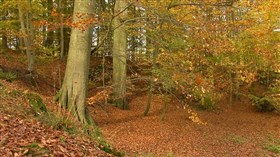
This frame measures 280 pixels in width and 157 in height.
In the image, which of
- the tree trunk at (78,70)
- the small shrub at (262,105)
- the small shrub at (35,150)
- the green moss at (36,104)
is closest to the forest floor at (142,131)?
the small shrub at (35,150)

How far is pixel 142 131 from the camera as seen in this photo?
36.7 feet

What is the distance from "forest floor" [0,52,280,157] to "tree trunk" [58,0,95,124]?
1.71ft

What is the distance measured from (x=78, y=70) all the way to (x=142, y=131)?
131 inches

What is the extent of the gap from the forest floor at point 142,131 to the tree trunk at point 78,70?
0.52 m

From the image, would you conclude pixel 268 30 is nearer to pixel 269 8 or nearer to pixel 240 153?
pixel 269 8

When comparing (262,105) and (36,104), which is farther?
(262,105)

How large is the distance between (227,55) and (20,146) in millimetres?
13266

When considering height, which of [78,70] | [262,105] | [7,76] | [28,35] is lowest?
[262,105]

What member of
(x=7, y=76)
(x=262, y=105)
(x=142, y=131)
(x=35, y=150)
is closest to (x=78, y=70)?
(x=142, y=131)

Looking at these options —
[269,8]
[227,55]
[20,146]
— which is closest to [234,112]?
[227,55]

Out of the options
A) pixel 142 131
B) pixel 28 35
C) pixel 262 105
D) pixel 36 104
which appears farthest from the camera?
pixel 262 105

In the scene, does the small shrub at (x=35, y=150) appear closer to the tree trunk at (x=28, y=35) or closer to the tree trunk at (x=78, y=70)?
the tree trunk at (x=78, y=70)

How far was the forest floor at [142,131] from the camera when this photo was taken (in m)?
5.16

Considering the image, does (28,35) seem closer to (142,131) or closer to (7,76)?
(7,76)
